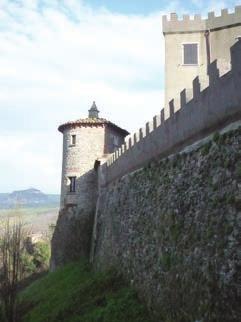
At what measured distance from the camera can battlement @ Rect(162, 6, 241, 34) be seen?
23.3m

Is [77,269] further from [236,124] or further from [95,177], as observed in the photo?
[236,124]

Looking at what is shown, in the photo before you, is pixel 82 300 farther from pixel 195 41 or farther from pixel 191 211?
pixel 195 41

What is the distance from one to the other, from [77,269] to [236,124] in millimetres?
15268

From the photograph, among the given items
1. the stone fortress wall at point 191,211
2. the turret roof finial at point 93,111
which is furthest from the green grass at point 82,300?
the turret roof finial at point 93,111

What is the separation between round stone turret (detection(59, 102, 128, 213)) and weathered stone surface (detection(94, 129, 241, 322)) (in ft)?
34.3

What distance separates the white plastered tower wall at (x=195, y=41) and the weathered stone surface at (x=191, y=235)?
1158cm

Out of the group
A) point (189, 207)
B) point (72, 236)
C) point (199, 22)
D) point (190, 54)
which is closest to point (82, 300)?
point (189, 207)

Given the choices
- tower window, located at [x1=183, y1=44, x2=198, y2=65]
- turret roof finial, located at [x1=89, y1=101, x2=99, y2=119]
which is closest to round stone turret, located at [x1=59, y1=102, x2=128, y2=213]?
turret roof finial, located at [x1=89, y1=101, x2=99, y2=119]

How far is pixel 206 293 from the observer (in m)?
7.10

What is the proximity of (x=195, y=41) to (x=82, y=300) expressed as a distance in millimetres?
16254

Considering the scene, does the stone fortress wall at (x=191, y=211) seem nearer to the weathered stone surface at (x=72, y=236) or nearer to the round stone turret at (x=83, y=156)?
the weathered stone surface at (x=72, y=236)

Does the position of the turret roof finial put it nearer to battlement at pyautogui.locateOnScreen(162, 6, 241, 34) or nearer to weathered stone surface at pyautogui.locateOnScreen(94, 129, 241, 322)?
battlement at pyautogui.locateOnScreen(162, 6, 241, 34)

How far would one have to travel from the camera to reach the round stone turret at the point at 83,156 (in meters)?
24.3

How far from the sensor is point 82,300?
1429 cm
